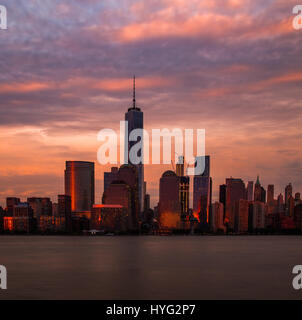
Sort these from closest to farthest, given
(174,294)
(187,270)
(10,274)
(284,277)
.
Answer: (174,294), (284,277), (10,274), (187,270)

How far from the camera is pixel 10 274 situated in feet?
340

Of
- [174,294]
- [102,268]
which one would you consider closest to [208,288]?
[174,294]

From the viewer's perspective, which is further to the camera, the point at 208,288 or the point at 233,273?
the point at 233,273

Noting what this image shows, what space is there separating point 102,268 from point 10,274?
2279 cm
